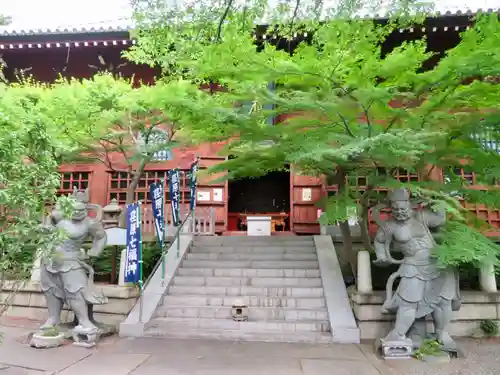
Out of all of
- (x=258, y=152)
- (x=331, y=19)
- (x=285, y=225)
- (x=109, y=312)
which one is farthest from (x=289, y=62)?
(x=285, y=225)

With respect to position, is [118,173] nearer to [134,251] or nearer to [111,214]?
[111,214]

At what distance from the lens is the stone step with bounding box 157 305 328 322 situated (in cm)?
728

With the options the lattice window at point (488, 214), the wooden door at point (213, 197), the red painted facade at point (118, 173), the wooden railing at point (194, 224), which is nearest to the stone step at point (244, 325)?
the wooden railing at point (194, 224)

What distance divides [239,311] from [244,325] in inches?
12.0

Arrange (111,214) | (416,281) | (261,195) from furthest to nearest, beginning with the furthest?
(261,195) → (111,214) → (416,281)

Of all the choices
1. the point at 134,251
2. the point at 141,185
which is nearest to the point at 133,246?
the point at 134,251

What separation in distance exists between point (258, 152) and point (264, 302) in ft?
10.8

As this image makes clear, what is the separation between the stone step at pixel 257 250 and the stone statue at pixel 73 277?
363 cm

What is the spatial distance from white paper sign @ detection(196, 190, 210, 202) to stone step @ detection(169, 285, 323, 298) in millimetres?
5379

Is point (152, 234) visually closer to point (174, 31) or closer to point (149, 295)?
point (149, 295)

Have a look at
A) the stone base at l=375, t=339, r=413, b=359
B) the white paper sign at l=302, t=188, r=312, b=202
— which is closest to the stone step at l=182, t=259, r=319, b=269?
the stone base at l=375, t=339, r=413, b=359

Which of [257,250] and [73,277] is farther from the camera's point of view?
[257,250]

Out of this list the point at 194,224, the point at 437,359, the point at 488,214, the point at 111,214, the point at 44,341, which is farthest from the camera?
the point at 488,214

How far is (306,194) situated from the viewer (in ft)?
43.4
